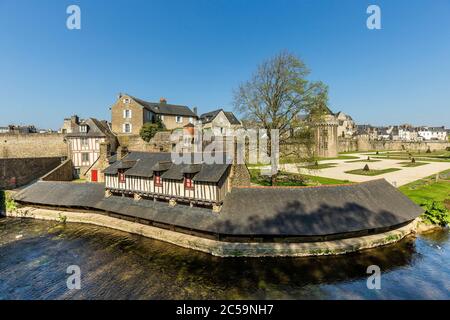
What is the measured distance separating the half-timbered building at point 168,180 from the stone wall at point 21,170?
14.2 m

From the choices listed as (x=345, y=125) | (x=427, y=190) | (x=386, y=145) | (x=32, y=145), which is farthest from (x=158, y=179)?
(x=345, y=125)

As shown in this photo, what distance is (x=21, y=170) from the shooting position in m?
25.4

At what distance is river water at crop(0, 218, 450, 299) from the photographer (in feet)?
30.5

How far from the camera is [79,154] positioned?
29125 millimetres

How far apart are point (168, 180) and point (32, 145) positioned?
25902mm

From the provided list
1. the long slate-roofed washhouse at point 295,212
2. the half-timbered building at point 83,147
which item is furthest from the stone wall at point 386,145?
the half-timbered building at point 83,147

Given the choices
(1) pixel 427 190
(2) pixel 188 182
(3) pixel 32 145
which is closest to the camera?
(2) pixel 188 182

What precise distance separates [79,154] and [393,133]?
122 metres

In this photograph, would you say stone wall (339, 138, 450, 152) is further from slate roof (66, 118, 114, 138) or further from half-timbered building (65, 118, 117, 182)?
half-timbered building (65, 118, 117, 182)

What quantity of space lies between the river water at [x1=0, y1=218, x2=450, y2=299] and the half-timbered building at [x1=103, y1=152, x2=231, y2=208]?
9.69 ft

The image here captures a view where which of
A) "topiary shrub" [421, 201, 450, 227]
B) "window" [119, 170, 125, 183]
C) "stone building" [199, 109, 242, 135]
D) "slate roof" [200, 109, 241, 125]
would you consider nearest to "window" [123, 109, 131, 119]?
"stone building" [199, 109, 242, 135]

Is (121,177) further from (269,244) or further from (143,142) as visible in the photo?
(143,142)
